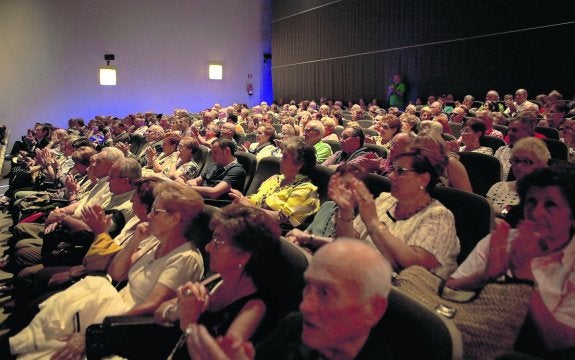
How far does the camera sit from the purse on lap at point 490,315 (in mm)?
1256

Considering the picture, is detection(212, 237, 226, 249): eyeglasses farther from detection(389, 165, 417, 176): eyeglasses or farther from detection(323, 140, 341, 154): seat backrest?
detection(323, 140, 341, 154): seat backrest

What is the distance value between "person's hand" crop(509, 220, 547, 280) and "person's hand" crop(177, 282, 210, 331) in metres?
1.07

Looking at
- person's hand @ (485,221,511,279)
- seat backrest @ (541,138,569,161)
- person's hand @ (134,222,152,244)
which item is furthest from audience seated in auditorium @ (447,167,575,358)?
seat backrest @ (541,138,569,161)

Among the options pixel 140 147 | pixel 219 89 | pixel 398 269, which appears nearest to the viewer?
pixel 398 269

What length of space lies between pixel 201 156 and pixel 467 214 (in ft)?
10.7

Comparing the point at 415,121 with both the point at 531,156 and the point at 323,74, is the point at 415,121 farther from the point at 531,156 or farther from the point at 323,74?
the point at 323,74

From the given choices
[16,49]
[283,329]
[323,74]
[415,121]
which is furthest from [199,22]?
[283,329]

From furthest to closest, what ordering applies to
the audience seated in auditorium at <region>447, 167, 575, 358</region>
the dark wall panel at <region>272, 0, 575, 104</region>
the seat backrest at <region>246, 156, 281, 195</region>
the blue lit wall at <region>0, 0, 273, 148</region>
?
the blue lit wall at <region>0, 0, 273, 148</region> → the dark wall panel at <region>272, 0, 575, 104</region> → the seat backrest at <region>246, 156, 281, 195</region> → the audience seated in auditorium at <region>447, 167, 575, 358</region>

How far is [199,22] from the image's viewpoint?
15.7m

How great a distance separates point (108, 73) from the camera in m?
13.9

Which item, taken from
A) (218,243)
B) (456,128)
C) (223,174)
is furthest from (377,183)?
(456,128)

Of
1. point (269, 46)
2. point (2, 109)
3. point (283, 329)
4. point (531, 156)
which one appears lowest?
Result: point (283, 329)

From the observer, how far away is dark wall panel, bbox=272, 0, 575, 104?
8.24 m

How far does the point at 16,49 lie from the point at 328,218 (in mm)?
12791
